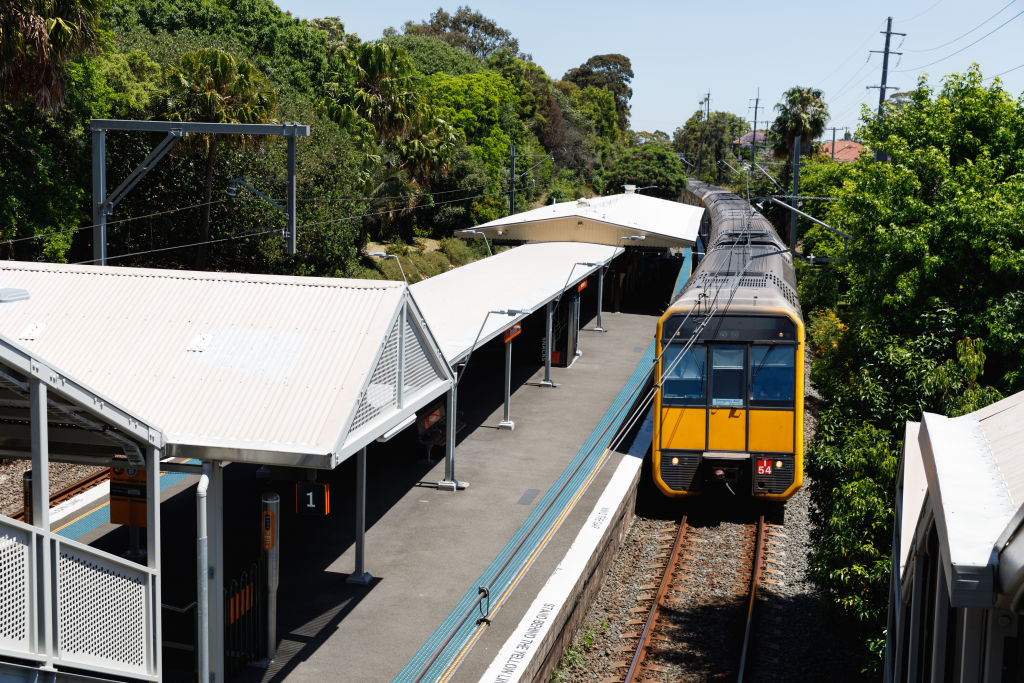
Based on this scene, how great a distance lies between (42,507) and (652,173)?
6964 centimetres

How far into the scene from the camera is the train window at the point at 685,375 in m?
15.5

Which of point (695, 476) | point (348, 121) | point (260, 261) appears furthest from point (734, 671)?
point (348, 121)

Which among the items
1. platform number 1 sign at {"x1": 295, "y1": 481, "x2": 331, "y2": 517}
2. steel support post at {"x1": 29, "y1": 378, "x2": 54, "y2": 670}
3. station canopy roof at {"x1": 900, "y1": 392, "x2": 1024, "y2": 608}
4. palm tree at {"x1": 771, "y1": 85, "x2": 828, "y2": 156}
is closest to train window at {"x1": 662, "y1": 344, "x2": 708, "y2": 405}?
platform number 1 sign at {"x1": 295, "y1": 481, "x2": 331, "y2": 517}

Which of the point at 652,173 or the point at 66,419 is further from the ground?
the point at 652,173

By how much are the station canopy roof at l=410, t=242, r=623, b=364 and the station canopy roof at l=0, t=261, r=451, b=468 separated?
14.0 feet

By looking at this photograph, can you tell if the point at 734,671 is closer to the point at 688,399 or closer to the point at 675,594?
the point at 675,594

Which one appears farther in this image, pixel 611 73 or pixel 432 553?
pixel 611 73

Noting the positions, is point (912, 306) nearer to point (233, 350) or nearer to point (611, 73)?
point (233, 350)

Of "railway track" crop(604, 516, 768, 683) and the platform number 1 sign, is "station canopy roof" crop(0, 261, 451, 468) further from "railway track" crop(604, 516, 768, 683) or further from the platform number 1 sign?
"railway track" crop(604, 516, 768, 683)

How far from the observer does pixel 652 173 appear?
73000 millimetres

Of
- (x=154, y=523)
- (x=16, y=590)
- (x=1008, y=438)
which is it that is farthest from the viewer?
(x=154, y=523)

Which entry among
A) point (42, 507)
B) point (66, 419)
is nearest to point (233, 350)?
point (66, 419)

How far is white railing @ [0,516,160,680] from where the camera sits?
227 inches

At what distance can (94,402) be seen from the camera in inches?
249
